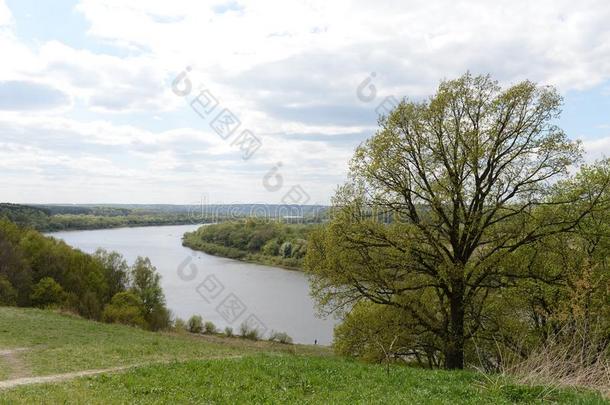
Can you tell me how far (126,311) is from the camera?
35.7 meters

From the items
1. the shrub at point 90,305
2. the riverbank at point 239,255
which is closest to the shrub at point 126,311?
the shrub at point 90,305

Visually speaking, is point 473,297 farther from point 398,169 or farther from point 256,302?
point 256,302

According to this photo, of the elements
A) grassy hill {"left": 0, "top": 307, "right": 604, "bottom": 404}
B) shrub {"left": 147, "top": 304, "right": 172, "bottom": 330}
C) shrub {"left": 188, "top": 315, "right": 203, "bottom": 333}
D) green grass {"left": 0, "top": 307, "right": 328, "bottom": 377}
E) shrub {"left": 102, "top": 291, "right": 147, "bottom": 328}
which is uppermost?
grassy hill {"left": 0, "top": 307, "right": 604, "bottom": 404}

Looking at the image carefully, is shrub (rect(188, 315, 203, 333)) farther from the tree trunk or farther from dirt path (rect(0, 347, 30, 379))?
the tree trunk

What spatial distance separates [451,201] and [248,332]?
Answer: 28818 mm

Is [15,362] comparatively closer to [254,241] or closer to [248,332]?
[248,332]

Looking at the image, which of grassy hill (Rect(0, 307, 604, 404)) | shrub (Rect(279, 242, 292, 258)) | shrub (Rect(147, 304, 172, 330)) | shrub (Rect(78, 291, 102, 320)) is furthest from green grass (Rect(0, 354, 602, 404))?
shrub (Rect(279, 242, 292, 258))

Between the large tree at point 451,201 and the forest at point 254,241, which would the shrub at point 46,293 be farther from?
the forest at point 254,241

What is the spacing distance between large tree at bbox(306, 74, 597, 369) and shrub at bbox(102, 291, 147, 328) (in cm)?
2410

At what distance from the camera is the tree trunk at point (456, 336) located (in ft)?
48.2

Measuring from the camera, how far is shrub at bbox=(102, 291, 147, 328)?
113 ft

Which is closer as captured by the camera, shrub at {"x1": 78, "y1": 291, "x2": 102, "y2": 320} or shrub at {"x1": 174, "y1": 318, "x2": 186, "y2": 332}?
shrub at {"x1": 78, "y1": 291, "x2": 102, "y2": 320}

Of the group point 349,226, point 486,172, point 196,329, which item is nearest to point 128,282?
point 196,329

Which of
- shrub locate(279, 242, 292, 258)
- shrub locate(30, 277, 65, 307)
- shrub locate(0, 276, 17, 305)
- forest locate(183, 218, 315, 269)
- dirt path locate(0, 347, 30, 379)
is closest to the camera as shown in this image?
dirt path locate(0, 347, 30, 379)
